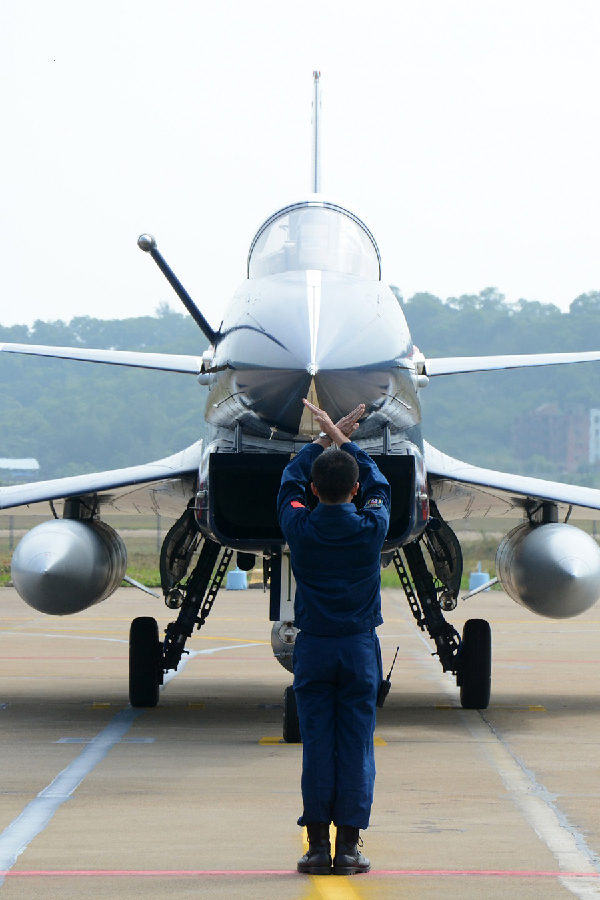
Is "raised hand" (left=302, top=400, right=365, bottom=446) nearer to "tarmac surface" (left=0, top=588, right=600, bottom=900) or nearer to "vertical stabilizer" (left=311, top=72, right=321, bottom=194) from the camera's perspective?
"tarmac surface" (left=0, top=588, right=600, bottom=900)

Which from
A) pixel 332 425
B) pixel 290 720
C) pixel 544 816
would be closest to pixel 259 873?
pixel 544 816

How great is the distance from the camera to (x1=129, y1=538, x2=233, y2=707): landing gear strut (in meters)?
11.1

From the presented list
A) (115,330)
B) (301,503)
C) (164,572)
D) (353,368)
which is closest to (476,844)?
(301,503)

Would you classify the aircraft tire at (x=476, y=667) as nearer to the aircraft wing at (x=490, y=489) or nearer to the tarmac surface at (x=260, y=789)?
the tarmac surface at (x=260, y=789)

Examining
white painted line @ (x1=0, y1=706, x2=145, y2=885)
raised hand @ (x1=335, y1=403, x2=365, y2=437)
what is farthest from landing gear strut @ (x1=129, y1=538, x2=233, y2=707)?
raised hand @ (x1=335, y1=403, x2=365, y2=437)

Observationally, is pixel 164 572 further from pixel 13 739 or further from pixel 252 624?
pixel 252 624

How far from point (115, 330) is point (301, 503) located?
138 meters

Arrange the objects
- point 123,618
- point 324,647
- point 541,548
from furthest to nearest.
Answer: point 123,618
point 541,548
point 324,647

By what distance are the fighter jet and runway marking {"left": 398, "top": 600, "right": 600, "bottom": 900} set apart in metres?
1.44

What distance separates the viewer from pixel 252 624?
22.3 m

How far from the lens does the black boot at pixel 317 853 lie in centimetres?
509

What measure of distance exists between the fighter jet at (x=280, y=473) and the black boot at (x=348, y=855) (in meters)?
3.05

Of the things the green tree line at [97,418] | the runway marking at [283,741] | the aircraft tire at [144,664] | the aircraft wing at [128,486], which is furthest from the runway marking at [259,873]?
the green tree line at [97,418]

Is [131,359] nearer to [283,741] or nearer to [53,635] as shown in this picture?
[283,741]
